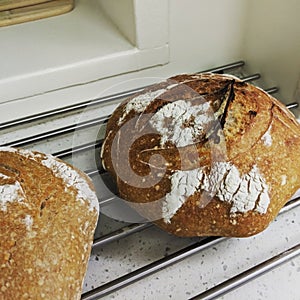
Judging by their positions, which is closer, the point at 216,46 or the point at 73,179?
the point at 73,179

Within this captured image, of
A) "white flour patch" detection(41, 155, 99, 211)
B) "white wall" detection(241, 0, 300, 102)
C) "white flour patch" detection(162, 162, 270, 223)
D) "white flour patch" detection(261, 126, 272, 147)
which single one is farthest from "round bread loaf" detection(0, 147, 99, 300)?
"white wall" detection(241, 0, 300, 102)

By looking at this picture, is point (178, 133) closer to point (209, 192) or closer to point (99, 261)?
point (209, 192)

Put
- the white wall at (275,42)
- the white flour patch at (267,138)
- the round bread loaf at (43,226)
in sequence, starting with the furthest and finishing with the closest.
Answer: the white wall at (275,42)
the white flour patch at (267,138)
the round bread loaf at (43,226)

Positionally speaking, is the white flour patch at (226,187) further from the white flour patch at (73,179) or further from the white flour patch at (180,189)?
the white flour patch at (73,179)

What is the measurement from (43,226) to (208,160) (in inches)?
9.2

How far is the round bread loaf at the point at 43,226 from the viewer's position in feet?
1.80

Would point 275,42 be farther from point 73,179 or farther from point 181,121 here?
point 73,179

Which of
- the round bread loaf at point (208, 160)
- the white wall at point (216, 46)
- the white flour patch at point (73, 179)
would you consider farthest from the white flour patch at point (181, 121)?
the white wall at point (216, 46)

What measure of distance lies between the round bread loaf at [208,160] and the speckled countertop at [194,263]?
0.14ft

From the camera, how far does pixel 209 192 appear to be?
0.64 metres

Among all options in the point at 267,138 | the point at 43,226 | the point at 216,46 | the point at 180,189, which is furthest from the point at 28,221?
the point at 216,46

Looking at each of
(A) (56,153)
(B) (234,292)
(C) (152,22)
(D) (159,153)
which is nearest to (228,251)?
(B) (234,292)

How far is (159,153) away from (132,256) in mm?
151

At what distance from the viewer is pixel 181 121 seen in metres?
0.68
